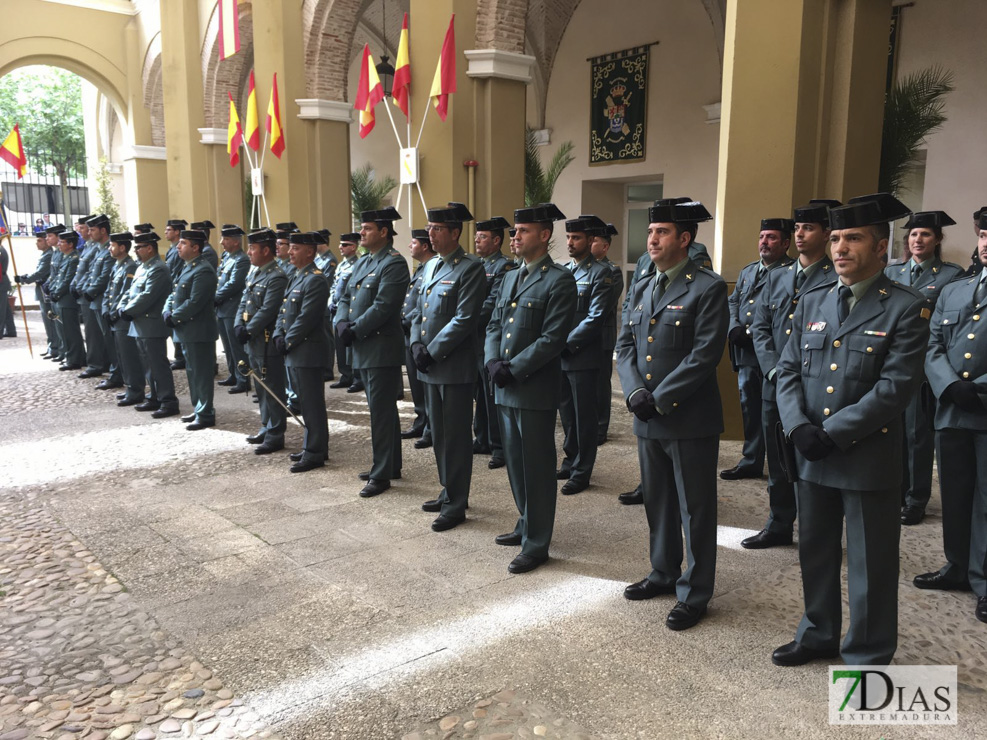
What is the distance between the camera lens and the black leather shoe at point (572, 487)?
5.42 m

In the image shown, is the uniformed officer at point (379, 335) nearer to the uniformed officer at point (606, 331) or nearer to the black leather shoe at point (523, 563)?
the uniformed officer at point (606, 331)

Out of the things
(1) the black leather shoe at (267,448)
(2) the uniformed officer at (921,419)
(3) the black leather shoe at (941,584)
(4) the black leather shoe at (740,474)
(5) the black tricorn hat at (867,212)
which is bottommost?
(1) the black leather shoe at (267,448)

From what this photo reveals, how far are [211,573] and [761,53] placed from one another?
545cm

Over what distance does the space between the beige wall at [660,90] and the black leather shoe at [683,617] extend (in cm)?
1127

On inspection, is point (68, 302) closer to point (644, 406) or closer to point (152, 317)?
point (152, 317)

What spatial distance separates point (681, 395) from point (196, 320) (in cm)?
576

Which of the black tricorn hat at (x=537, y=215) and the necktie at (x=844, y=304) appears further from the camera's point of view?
the black tricorn hat at (x=537, y=215)

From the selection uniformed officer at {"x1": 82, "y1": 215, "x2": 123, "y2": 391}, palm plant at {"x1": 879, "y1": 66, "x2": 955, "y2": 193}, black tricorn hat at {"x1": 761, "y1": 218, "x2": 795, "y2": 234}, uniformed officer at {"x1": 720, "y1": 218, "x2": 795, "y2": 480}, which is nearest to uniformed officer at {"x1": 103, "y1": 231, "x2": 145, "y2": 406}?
uniformed officer at {"x1": 82, "y1": 215, "x2": 123, "y2": 391}

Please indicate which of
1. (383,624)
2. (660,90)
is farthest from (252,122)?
(383,624)

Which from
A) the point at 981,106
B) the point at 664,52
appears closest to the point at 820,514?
the point at 981,106

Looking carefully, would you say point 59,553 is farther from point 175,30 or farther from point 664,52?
point 175,30

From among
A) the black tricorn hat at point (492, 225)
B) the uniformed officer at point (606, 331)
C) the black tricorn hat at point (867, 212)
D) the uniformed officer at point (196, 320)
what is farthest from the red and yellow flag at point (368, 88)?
the black tricorn hat at point (867, 212)

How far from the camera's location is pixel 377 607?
3.65 metres

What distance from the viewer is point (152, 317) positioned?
801 centimetres
